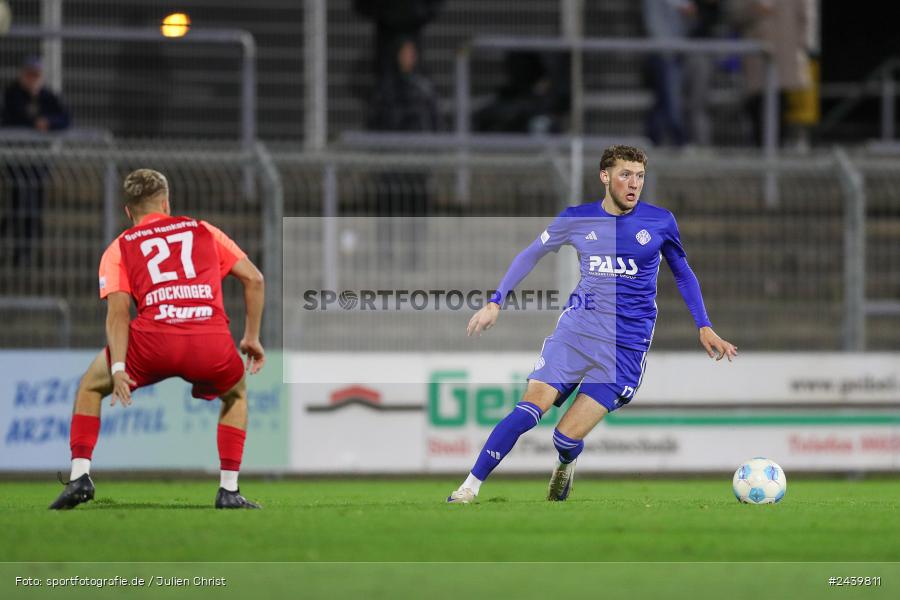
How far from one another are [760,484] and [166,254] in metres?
3.91

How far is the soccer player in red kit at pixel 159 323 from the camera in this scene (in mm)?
8859

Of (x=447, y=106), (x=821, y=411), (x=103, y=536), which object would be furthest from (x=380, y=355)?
(x=103, y=536)

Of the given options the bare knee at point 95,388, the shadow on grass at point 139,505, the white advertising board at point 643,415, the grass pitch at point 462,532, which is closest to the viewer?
the grass pitch at point 462,532

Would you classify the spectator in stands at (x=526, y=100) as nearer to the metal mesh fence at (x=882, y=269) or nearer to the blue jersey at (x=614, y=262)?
the metal mesh fence at (x=882, y=269)

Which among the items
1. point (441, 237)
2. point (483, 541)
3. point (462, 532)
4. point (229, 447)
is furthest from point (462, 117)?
point (483, 541)

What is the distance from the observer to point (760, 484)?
32.3 feet

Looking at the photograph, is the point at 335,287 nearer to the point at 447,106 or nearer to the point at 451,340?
the point at 451,340

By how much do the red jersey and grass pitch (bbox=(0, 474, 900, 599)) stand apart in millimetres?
1076

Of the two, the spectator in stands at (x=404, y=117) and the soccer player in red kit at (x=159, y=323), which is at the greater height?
the spectator in stands at (x=404, y=117)

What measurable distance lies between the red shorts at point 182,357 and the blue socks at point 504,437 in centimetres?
162

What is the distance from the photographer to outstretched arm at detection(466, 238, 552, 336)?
9305 millimetres

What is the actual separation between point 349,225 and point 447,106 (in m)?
5.30

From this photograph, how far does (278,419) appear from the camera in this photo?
15.7m

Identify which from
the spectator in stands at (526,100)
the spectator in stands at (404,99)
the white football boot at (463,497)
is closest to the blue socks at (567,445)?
the white football boot at (463,497)
